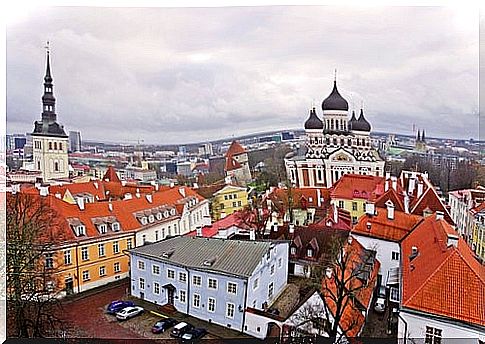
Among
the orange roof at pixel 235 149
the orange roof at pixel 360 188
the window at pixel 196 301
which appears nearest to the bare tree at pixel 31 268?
the window at pixel 196 301

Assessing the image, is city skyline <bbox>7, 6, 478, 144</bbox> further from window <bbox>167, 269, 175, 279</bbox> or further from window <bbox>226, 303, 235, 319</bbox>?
window <bbox>226, 303, 235, 319</bbox>

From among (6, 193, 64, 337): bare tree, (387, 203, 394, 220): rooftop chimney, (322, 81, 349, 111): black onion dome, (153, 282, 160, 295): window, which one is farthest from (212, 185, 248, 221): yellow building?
(6, 193, 64, 337): bare tree

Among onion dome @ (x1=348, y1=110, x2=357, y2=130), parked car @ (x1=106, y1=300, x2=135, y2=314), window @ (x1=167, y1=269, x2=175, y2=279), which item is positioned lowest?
parked car @ (x1=106, y1=300, x2=135, y2=314)

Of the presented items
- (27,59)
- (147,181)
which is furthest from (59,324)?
(27,59)

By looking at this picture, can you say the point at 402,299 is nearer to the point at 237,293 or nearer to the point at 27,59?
the point at 237,293

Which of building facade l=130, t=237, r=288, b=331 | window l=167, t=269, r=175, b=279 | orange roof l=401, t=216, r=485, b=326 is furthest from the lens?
window l=167, t=269, r=175, b=279

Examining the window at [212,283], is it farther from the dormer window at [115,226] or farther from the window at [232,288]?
the dormer window at [115,226]

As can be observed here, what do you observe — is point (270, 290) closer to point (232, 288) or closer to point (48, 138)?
point (232, 288)
